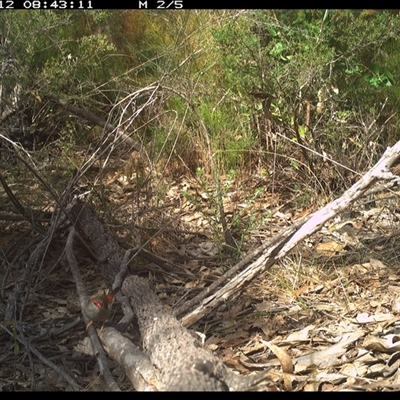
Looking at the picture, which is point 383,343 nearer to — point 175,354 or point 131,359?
point 175,354

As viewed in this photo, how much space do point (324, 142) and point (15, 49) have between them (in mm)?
2117

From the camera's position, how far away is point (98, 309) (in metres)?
3.02

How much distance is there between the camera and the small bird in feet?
9.89

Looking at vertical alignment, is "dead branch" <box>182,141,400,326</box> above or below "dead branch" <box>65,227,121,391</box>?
above

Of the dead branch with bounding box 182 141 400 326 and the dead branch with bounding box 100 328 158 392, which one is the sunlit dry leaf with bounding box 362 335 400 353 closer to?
the dead branch with bounding box 182 141 400 326

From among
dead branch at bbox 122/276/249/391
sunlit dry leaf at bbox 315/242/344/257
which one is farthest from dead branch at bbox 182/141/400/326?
sunlit dry leaf at bbox 315/242/344/257

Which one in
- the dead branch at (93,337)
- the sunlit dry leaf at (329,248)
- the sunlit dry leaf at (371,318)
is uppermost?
the dead branch at (93,337)

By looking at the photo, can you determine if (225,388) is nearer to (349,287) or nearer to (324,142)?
(349,287)

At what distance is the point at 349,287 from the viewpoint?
3.56 meters

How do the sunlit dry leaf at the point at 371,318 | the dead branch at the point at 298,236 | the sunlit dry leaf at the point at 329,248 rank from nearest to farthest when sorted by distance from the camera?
the dead branch at the point at 298,236 → the sunlit dry leaf at the point at 371,318 → the sunlit dry leaf at the point at 329,248

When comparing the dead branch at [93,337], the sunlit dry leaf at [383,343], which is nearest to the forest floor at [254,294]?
the sunlit dry leaf at [383,343]

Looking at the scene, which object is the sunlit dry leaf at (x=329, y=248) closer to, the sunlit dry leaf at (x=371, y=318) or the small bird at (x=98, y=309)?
the sunlit dry leaf at (x=371, y=318)

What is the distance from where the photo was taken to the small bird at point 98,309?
3016 millimetres
